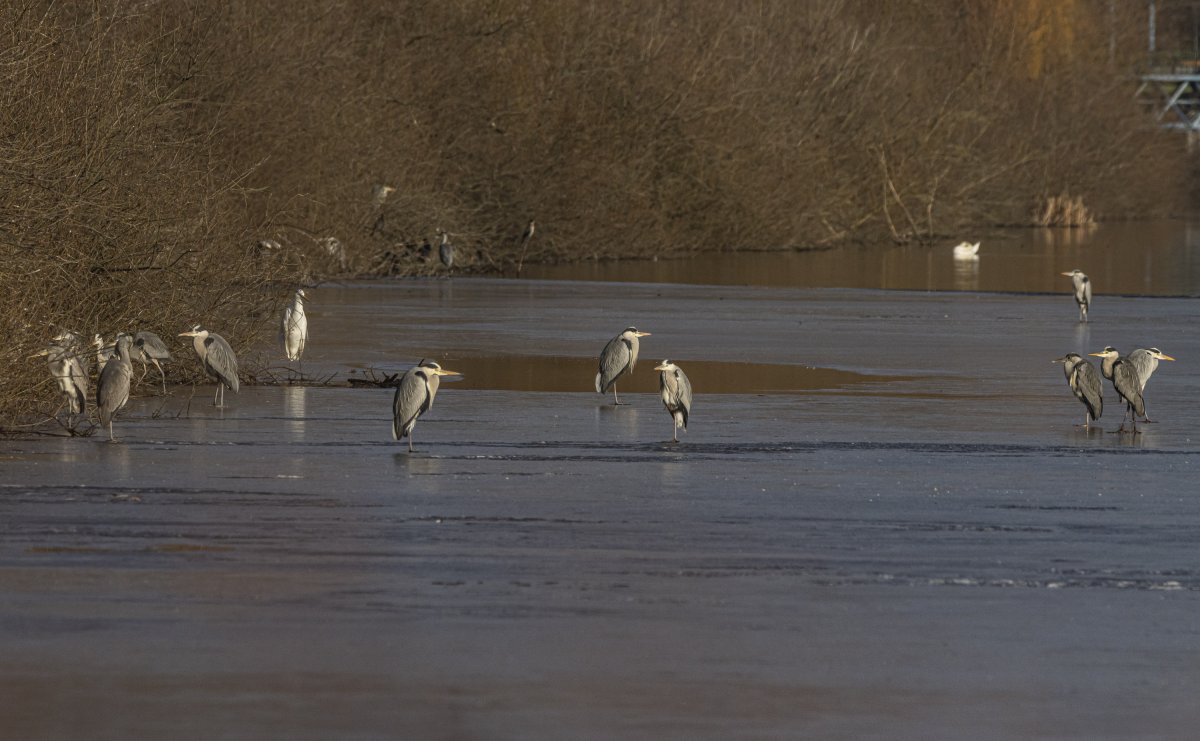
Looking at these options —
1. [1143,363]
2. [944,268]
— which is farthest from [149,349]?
[944,268]

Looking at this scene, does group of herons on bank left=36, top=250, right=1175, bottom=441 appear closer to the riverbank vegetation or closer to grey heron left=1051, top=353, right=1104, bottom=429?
grey heron left=1051, top=353, right=1104, bottom=429

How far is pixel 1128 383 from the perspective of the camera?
1311 cm

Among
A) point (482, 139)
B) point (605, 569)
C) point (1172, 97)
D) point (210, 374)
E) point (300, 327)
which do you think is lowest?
point (605, 569)

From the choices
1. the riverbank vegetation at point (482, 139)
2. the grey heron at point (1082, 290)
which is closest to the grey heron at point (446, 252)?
the riverbank vegetation at point (482, 139)

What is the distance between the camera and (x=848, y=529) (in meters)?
9.16

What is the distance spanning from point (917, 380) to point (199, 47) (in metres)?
13.9

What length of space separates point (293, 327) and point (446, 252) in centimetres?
1600

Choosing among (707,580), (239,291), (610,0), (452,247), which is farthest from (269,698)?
(610,0)

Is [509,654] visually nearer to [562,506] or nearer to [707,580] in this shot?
[707,580]

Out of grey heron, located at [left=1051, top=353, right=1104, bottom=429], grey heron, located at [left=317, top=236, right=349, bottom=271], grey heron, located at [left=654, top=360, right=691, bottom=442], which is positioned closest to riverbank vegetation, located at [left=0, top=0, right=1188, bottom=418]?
grey heron, located at [left=317, top=236, right=349, bottom=271]

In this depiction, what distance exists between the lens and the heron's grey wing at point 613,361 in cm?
1447

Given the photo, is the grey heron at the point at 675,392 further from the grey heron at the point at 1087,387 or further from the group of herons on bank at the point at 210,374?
the grey heron at the point at 1087,387

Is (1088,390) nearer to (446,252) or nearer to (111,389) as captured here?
(111,389)

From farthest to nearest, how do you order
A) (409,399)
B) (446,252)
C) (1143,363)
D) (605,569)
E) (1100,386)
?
(446,252) → (1143,363) → (1100,386) → (409,399) → (605,569)
